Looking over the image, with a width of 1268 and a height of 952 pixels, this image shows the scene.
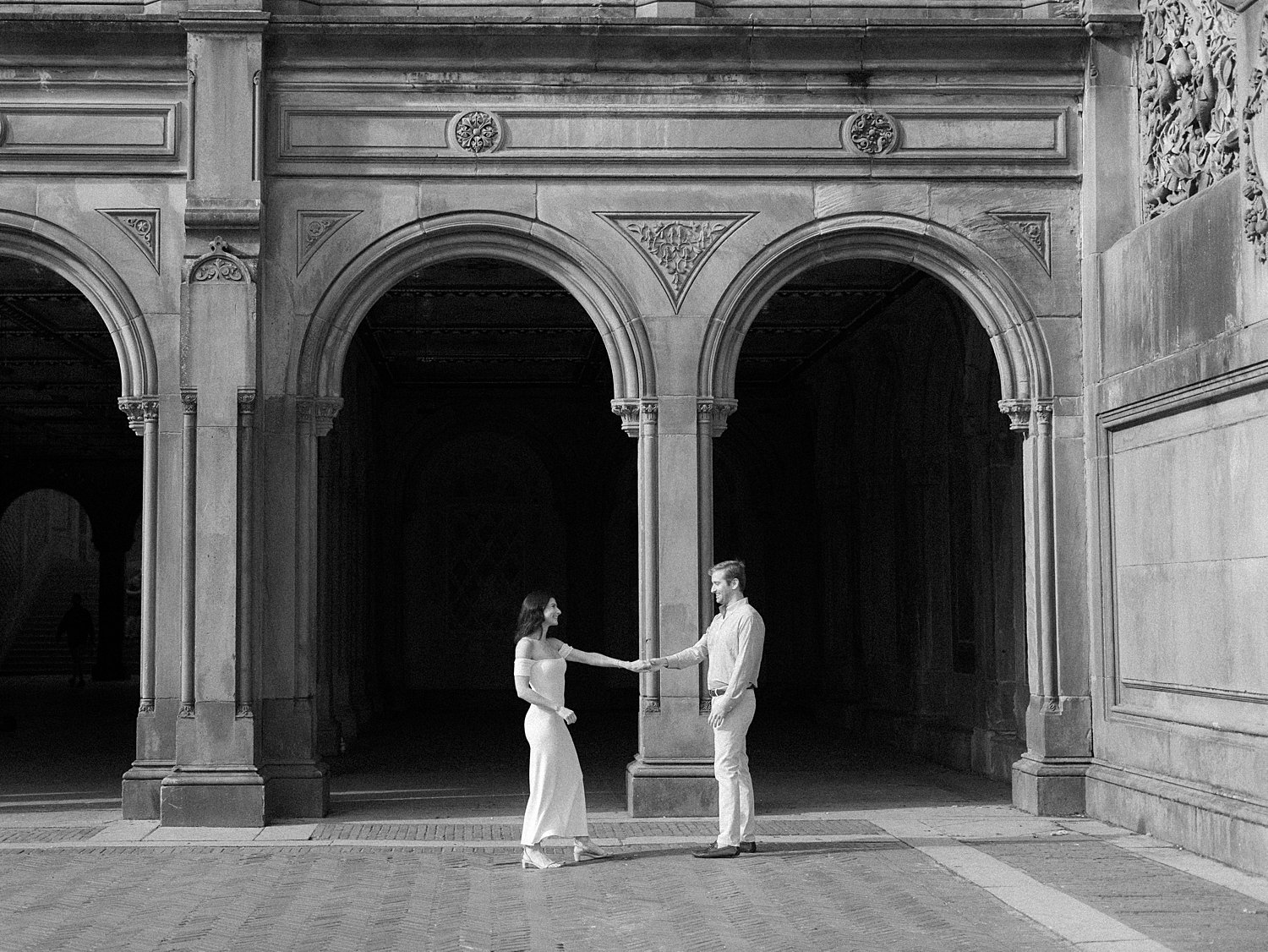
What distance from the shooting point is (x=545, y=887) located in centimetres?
891

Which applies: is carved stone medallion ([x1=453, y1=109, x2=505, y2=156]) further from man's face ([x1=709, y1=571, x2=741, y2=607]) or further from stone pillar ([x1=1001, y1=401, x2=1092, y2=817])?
stone pillar ([x1=1001, y1=401, x2=1092, y2=817])

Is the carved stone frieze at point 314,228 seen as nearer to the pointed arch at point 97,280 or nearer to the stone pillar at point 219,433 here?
the stone pillar at point 219,433

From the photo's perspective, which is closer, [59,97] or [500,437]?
[59,97]

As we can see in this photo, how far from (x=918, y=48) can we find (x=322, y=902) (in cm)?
769

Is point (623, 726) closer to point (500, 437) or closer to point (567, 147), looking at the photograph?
point (500, 437)

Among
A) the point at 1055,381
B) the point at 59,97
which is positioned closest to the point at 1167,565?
the point at 1055,381

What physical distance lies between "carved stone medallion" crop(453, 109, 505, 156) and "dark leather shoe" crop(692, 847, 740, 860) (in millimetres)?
5525

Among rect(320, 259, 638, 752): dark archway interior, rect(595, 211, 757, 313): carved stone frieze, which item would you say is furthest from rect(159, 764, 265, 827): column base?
rect(320, 259, 638, 752): dark archway interior

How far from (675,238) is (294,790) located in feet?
16.6

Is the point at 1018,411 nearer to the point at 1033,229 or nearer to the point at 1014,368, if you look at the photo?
the point at 1014,368

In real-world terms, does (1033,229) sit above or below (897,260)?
above

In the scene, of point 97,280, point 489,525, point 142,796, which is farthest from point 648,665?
point 489,525

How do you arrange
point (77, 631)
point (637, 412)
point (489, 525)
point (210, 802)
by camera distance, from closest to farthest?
point (210, 802) → point (637, 412) → point (489, 525) → point (77, 631)

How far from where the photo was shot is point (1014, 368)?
1216 centimetres
